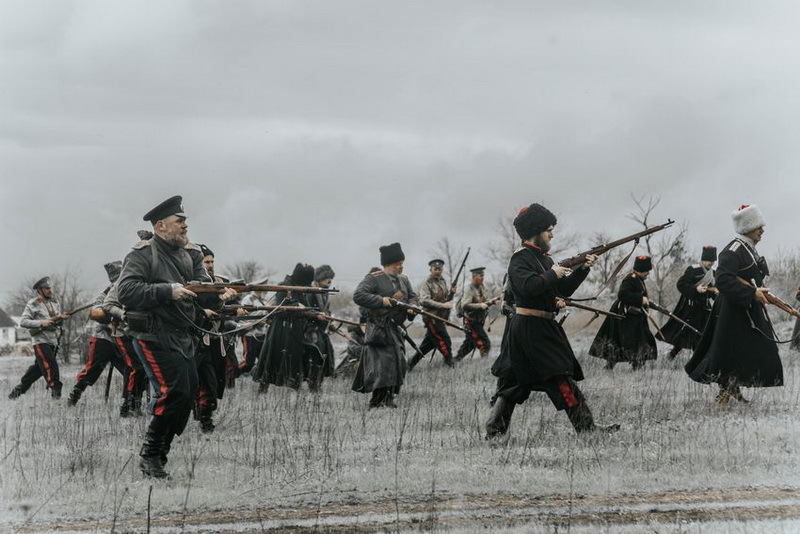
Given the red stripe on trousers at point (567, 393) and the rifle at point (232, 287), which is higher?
the rifle at point (232, 287)

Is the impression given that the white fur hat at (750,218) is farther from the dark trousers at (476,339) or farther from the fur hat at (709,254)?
the dark trousers at (476,339)

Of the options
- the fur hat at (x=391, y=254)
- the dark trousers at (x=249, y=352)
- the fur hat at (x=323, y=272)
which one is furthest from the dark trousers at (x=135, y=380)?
the dark trousers at (x=249, y=352)

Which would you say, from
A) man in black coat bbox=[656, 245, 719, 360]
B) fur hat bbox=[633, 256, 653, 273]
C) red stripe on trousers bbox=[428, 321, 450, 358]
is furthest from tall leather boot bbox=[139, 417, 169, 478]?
man in black coat bbox=[656, 245, 719, 360]

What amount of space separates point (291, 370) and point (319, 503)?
21.3ft

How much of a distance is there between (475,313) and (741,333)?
26.5 ft

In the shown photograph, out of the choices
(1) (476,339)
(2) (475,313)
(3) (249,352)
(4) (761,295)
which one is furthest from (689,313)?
(3) (249,352)

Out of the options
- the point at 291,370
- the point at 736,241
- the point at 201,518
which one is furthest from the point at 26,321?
the point at 736,241

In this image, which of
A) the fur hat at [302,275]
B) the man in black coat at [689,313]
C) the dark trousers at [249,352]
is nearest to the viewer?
the fur hat at [302,275]

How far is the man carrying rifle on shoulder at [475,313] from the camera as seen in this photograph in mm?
17109

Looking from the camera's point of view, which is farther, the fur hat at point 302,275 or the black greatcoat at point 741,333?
the fur hat at point 302,275

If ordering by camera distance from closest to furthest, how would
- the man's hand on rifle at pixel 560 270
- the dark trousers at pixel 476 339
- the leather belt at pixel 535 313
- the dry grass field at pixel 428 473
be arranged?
the dry grass field at pixel 428 473, the man's hand on rifle at pixel 560 270, the leather belt at pixel 535 313, the dark trousers at pixel 476 339

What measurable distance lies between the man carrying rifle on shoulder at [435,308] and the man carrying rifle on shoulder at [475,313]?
369mm

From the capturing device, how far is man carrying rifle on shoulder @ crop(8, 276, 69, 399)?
44.4ft

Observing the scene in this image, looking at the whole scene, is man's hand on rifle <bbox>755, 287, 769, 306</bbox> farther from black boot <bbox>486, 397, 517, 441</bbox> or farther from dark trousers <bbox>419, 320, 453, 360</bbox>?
dark trousers <bbox>419, 320, 453, 360</bbox>
